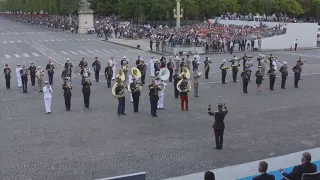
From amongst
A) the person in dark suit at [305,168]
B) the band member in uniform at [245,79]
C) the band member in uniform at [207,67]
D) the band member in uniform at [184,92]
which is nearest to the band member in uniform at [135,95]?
the band member in uniform at [184,92]

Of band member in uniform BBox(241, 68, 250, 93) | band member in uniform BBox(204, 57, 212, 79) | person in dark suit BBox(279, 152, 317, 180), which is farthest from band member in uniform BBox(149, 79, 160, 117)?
band member in uniform BBox(204, 57, 212, 79)

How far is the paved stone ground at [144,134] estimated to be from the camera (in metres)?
12.1

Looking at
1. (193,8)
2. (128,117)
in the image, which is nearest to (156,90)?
(128,117)

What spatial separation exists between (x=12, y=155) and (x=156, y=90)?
21.0ft

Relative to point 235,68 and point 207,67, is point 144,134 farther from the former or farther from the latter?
point 207,67

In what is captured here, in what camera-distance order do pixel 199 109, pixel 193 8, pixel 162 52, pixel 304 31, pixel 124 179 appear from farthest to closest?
pixel 193 8 → pixel 304 31 → pixel 162 52 → pixel 199 109 → pixel 124 179

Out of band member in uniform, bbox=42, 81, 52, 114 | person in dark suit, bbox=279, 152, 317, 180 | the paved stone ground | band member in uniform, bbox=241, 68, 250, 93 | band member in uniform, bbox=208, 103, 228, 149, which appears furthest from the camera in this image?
band member in uniform, bbox=241, 68, 250, 93

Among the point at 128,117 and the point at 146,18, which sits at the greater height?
the point at 146,18

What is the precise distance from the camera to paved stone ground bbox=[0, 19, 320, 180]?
12.1 meters

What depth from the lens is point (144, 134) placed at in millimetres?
15172

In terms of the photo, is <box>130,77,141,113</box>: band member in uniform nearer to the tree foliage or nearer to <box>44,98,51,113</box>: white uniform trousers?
<box>44,98,51,113</box>: white uniform trousers

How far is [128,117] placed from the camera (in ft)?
58.1

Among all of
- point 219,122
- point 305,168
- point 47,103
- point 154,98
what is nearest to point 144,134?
point 154,98

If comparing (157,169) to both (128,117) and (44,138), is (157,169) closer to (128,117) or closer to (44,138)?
(44,138)
